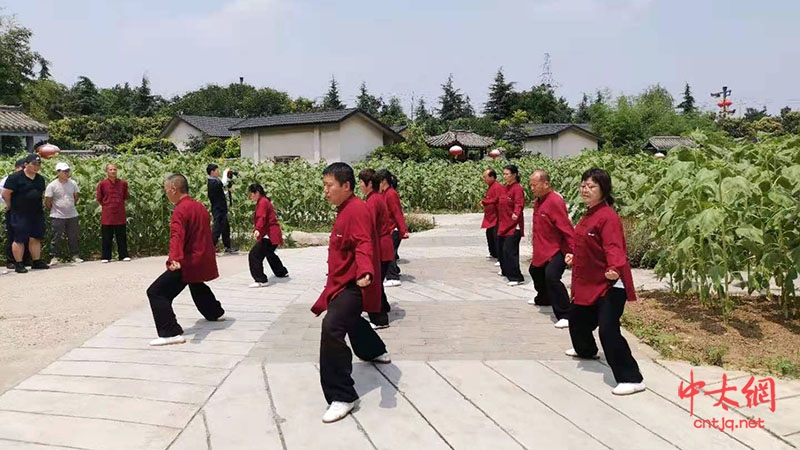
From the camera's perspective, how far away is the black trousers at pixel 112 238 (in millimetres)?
10945

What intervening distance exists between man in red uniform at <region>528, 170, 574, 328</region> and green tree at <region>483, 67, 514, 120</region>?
1819 inches

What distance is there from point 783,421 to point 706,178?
2414 millimetres

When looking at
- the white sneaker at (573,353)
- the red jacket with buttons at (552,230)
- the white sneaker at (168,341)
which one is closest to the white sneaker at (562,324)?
the red jacket with buttons at (552,230)

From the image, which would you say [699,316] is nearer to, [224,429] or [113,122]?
[224,429]

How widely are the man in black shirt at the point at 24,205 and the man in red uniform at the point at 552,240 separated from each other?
7565mm

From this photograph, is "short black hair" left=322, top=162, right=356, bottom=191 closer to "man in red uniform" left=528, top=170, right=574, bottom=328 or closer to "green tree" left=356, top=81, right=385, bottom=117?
"man in red uniform" left=528, top=170, right=574, bottom=328

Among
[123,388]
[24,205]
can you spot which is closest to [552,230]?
[123,388]

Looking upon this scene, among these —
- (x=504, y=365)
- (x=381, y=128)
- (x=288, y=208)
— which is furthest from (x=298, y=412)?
(x=381, y=128)

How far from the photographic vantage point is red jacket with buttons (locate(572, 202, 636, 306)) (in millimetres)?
4480

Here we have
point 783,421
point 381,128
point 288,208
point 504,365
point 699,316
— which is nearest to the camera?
point 783,421

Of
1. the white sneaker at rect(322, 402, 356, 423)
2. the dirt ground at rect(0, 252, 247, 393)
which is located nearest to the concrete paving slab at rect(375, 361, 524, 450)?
the white sneaker at rect(322, 402, 356, 423)

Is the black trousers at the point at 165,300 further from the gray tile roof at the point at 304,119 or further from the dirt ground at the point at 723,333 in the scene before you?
the gray tile roof at the point at 304,119

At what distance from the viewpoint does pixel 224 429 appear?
386cm

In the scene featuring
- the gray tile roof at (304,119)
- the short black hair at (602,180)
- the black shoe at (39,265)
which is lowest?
the black shoe at (39,265)
